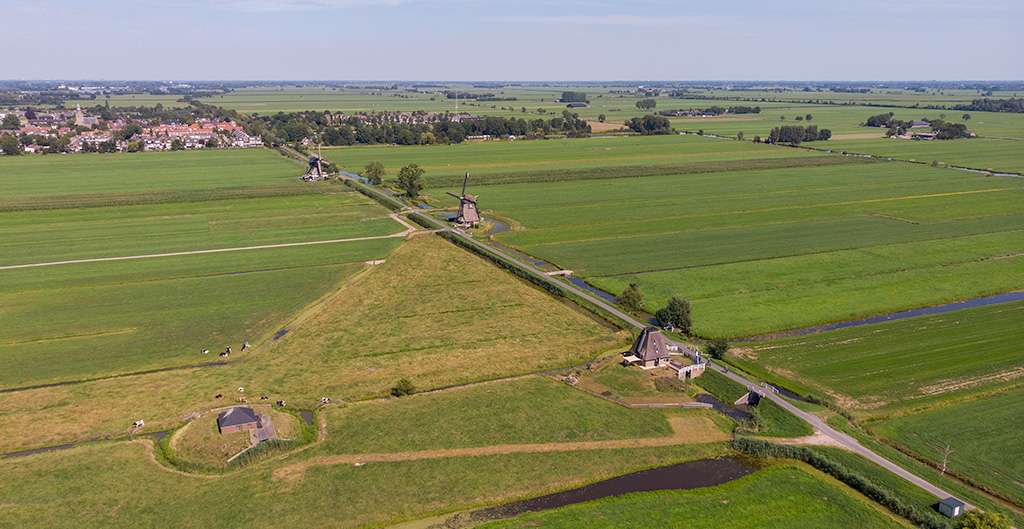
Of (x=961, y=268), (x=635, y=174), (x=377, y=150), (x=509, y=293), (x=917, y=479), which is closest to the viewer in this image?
(x=917, y=479)

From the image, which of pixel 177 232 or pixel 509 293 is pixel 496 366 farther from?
pixel 177 232

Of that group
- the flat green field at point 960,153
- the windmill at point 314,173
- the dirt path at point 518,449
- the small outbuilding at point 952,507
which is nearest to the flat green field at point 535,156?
Result: the windmill at point 314,173

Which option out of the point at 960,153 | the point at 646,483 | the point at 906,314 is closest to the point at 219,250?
the point at 646,483

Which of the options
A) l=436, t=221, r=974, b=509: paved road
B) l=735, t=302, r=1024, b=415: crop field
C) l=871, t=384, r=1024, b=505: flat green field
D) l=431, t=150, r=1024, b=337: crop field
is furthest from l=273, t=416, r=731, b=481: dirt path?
l=431, t=150, r=1024, b=337: crop field

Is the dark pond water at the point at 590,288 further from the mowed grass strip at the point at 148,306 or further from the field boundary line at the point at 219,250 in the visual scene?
the field boundary line at the point at 219,250

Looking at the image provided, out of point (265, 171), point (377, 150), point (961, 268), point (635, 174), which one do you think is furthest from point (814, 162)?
point (265, 171)

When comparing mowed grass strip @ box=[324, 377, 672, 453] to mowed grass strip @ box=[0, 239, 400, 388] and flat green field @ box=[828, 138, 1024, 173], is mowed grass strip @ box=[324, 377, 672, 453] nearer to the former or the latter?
mowed grass strip @ box=[0, 239, 400, 388]

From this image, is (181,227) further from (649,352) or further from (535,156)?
(535,156)
